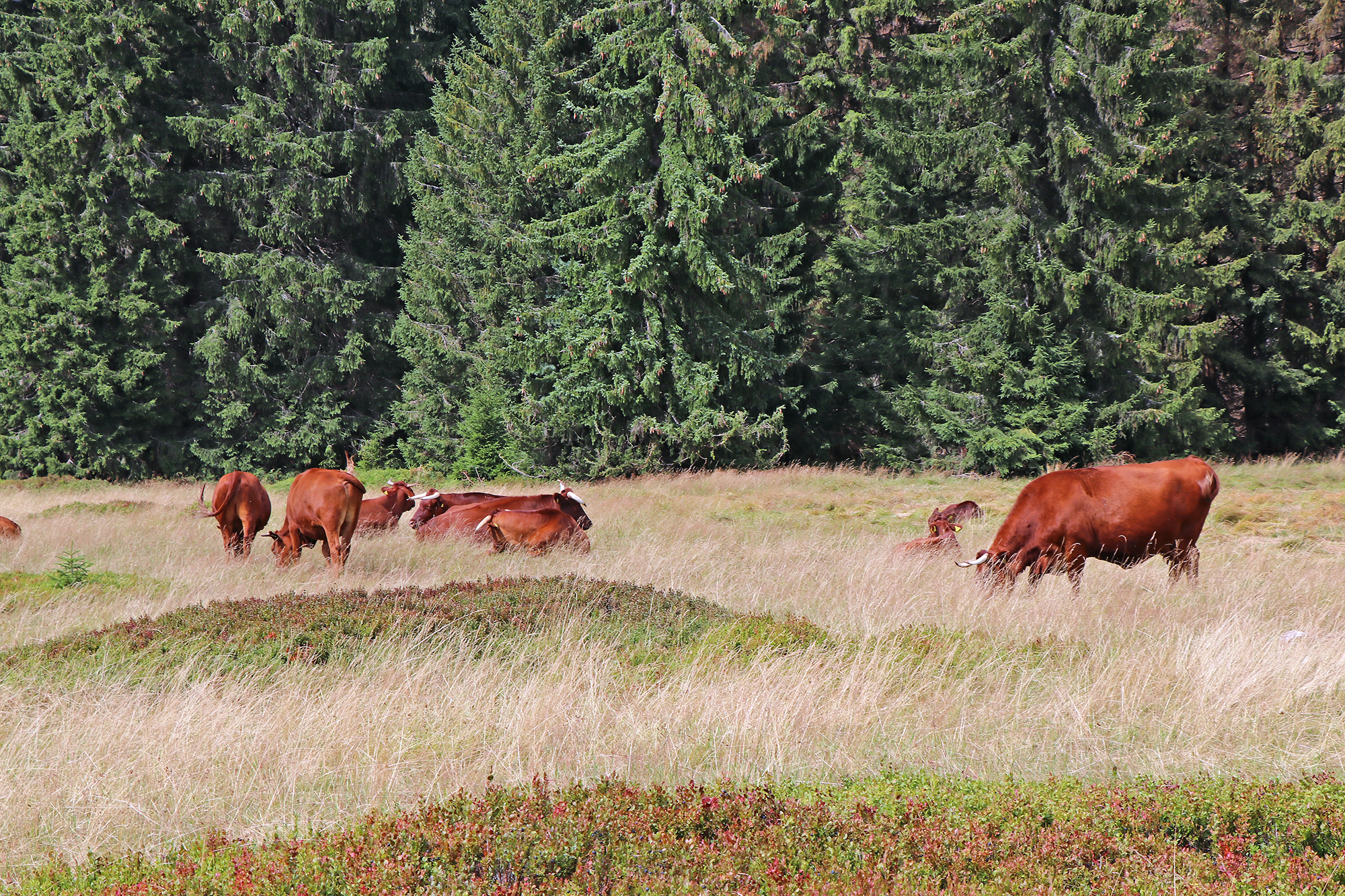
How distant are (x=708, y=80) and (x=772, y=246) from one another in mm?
5384

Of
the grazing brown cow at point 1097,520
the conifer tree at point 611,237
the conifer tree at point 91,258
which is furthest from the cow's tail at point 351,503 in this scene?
the conifer tree at point 91,258

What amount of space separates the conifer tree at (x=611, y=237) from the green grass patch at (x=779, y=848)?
58.3ft

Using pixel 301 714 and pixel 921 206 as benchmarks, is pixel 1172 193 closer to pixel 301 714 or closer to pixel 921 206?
pixel 921 206

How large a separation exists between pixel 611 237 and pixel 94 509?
36.8 feet

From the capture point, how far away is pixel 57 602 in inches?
348

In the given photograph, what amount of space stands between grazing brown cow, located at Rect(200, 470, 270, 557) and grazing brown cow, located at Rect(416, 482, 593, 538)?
6.92ft

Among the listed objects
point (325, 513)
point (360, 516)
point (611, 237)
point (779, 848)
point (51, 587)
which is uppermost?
point (611, 237)

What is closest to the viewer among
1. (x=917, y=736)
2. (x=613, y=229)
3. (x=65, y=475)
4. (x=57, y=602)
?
(x=917, y=736)

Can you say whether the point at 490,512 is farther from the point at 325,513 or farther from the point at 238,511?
the point at 238,511

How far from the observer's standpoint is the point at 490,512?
41.3 ft

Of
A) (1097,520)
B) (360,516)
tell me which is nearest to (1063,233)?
(1097,520)

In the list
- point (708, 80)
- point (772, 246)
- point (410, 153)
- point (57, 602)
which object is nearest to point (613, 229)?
point (708, 80)

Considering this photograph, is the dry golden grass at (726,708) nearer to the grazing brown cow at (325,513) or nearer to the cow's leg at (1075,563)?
the cow's leg at (1075,563)

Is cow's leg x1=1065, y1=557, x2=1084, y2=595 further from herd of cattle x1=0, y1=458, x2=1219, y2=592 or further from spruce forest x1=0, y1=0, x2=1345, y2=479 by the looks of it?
spruce forest x1=0, y1=0, x2=1345, y2=479
